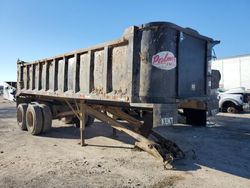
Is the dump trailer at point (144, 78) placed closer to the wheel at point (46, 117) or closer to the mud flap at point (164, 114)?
the mud flap at point (164, 114)

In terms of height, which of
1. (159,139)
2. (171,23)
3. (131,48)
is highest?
(171,23)

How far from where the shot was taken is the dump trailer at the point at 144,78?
5254mm

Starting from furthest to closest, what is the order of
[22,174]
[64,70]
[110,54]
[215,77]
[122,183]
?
[64,70] < [215,77] < [110,54] < [22,174] < [122,183]

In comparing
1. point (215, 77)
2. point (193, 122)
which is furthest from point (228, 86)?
point (215, 77)

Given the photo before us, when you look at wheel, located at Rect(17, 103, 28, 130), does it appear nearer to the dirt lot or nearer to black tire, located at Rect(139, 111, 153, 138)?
the dirt lot

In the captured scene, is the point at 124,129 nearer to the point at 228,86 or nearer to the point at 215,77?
the point at 215,77

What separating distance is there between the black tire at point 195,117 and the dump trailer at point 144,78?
2.43 m

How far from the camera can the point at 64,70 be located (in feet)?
26.0

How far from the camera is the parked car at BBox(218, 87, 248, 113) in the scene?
55.3 feet

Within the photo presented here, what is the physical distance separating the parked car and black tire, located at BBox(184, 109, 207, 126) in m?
7.68

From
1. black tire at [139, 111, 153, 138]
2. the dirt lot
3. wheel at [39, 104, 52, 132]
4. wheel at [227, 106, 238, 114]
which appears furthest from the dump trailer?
wheel at [227, 106, 238, 114]

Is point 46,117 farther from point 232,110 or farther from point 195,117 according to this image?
point 232,110

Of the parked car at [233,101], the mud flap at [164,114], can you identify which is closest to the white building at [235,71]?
the parked car at [233,101]

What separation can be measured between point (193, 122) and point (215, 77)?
2.84 m
